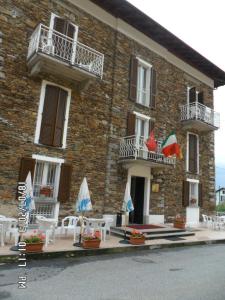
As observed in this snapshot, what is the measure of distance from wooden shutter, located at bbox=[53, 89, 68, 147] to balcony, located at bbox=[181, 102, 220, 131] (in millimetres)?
8164

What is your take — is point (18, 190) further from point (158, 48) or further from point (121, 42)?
point (158, 48)

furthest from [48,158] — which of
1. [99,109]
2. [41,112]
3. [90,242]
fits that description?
[90,242]

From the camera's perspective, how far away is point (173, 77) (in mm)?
16797

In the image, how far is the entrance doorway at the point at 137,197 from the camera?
14.2 m

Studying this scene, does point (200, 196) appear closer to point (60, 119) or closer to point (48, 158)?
point (60, 119)

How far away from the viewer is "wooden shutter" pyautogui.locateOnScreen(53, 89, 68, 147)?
35.8 ft

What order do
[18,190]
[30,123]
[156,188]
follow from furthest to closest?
[156,188], [30,123], [18,190]

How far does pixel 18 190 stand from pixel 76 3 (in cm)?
862

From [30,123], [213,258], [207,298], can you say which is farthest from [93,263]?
[30,123]

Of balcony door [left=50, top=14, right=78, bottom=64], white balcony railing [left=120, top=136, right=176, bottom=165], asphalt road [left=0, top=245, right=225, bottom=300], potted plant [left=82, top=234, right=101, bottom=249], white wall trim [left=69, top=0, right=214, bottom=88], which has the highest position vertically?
white wall trim [left=69, top=0, right=214, bottom=88]

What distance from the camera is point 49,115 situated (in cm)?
1092

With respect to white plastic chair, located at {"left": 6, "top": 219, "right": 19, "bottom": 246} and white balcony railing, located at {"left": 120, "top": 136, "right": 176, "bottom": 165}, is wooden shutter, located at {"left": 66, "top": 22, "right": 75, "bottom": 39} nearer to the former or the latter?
white balcony railing, located at {"left": 120, "top": 136, "right": 176, "bottom": 165}

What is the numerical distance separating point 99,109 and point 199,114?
286 inches

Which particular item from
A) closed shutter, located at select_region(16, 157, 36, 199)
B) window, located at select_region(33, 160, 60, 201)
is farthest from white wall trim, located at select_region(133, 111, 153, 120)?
closed shutter, located at select_region(16, 157, 36, 199)
